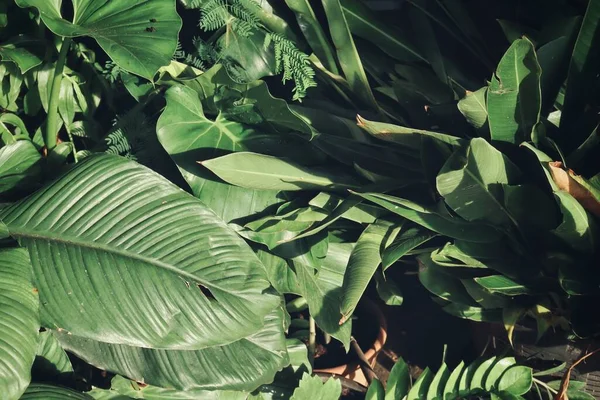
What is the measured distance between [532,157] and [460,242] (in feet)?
0.75

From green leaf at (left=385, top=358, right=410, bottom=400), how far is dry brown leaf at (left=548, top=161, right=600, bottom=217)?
0.53 m

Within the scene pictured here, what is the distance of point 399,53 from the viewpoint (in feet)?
4.87

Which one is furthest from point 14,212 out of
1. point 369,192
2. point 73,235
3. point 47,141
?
point 369,192

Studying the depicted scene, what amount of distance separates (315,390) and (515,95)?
74 cm

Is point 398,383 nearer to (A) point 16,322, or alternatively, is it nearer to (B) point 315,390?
(B) point 315,390

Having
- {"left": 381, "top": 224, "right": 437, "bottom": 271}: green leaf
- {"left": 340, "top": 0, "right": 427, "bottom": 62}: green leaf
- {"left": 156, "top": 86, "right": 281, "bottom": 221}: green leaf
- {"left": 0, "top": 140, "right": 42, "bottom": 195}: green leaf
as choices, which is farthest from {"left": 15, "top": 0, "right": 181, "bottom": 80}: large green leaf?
{"left": 381, "top": 224, "right": 437, "bottom": 271}: green leaf

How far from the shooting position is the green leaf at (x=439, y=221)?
1.25 metres

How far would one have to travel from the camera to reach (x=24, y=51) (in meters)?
1.33

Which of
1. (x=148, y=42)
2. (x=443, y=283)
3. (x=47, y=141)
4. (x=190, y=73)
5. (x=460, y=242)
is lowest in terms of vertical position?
(x=443, y=283)

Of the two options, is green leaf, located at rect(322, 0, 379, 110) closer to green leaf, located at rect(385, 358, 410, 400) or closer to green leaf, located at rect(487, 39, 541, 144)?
green leaf, located at rect(487, 39, 541, 144)

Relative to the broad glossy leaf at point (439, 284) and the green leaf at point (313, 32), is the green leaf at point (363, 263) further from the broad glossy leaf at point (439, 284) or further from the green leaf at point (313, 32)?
the green leaf at point (313, 32)

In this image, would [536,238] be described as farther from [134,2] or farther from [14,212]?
[14,212]

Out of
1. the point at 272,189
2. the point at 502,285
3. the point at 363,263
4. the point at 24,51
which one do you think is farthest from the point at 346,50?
the point at 24,51

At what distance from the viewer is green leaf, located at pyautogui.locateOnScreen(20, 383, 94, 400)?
43.4 inches
